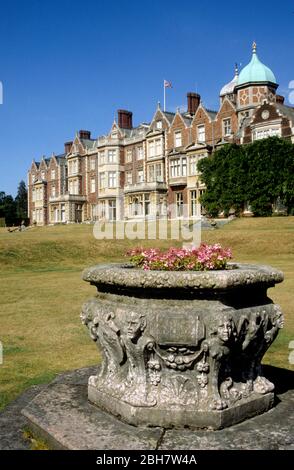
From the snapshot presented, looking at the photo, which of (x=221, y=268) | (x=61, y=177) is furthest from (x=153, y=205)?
(x=221, y=268)

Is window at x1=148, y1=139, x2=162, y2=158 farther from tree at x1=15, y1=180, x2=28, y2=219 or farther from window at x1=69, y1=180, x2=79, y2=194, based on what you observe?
tree at x1=15, y1=180, x2=28, y2=219

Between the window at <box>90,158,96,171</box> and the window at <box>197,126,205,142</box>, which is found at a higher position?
the window at <box>197,126,205,142</box>

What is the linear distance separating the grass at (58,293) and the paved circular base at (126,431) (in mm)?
1102

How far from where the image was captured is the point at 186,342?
12.9ft

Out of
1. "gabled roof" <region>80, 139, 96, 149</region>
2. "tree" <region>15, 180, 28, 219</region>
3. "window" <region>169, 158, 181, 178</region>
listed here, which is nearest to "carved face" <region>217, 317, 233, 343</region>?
"window" <region>169, 158, 181, 178</region>

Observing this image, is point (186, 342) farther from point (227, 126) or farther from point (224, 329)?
point (227, 126)

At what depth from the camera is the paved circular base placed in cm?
370

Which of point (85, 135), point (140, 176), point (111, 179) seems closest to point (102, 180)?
point (111, 179)

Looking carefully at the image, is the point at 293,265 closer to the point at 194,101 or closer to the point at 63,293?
the point at 63,293

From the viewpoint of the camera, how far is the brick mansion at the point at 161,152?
45281mm

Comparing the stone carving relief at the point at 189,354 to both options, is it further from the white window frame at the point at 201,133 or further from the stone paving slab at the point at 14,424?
the white window frame at the point at 201,133

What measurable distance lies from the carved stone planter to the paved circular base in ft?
0.43

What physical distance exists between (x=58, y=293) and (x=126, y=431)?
999 centimetres

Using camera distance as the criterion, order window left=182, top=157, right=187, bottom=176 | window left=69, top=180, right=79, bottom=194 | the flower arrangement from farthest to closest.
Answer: window left=69, top=180, right=79, bottom=194, window left=182, top=157, right=187, bottom=176, the flower arrangement
